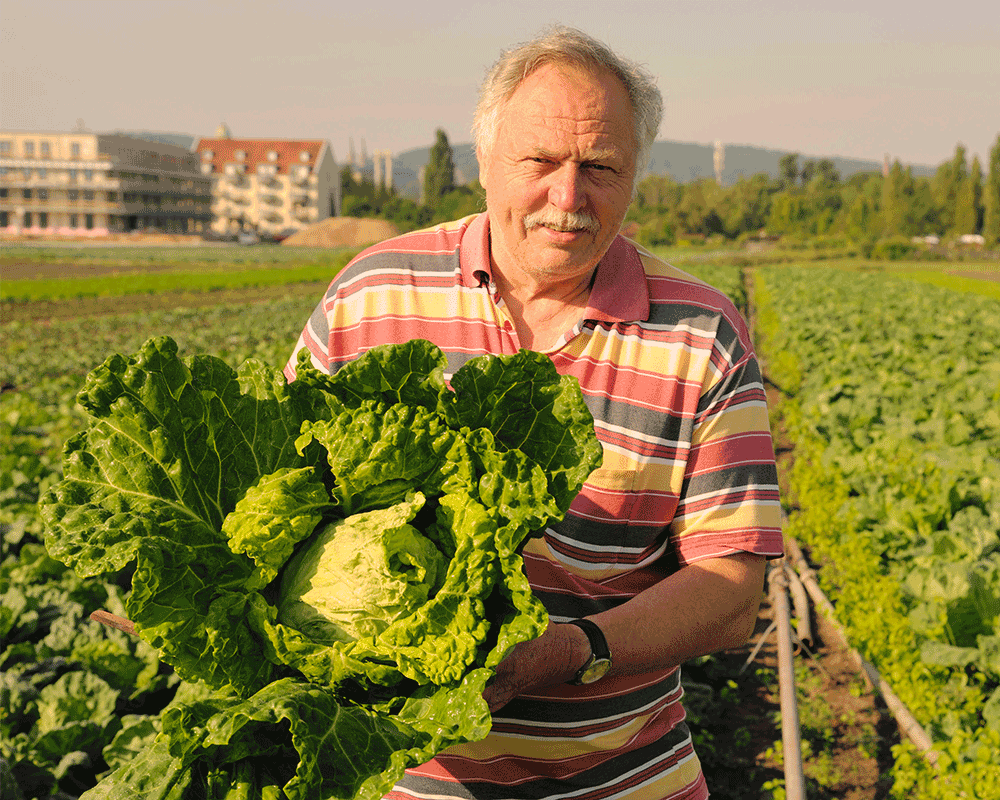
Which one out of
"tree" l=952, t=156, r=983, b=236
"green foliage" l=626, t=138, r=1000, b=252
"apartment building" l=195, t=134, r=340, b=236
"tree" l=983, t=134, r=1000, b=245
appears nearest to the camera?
"tree" l=983, t=134, r=1000, b=245

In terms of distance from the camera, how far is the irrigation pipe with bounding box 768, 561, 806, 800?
4.06m

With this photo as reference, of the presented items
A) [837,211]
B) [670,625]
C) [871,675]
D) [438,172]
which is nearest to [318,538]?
[670,625]

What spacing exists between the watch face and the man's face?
0.98m

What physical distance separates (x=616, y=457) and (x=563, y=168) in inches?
29.3

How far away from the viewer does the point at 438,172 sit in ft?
318

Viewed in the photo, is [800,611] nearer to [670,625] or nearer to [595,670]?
[670,625]

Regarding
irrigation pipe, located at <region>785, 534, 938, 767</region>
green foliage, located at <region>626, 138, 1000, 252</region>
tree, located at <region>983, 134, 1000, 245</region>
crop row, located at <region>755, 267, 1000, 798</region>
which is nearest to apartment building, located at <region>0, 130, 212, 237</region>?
green foliage, located at <region>626, 138, 1000, 252</region>

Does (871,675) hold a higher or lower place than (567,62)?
lower

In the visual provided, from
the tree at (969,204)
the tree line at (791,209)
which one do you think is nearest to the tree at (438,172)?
the tree line at (791,209)

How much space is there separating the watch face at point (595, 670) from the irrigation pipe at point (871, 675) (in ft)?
9.82

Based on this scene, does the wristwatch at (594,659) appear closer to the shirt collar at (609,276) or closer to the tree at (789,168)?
the shirt collar at (609,276)

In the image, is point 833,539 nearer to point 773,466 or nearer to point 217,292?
point 773,466

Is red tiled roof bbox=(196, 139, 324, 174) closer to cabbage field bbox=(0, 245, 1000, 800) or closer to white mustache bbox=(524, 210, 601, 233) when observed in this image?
cabbage field bbox=(0, 245, 1000, 800)

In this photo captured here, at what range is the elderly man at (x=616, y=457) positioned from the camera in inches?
82.4
